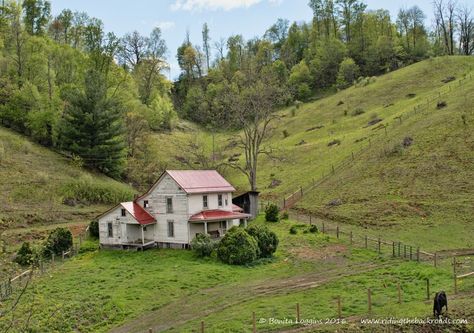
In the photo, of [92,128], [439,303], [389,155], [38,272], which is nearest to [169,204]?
[38,272]

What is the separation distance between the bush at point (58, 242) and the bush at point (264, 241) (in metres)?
15.6

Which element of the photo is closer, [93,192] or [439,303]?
[439,303]

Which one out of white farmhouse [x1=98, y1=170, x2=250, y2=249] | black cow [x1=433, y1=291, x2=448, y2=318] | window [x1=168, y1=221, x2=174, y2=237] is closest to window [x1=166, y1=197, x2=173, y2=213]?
white farmhouse [x1=98, y1=170, x2=250, y2=249]

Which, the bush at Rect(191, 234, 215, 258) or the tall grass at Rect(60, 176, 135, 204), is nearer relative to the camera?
the bush at Rect(191, 234, 215, 258)

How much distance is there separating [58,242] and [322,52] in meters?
92.3

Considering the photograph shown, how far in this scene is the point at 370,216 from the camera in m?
44.9

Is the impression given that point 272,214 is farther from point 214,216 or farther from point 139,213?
point 139,213

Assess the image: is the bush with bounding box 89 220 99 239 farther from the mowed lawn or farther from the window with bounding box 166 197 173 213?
the window with bounding box 166 197 173 213

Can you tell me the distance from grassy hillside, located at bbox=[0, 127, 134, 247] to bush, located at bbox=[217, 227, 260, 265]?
63.5 feet

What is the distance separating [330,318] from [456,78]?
75457 mm

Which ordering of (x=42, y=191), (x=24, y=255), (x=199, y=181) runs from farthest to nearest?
(x=42, y=191), (x=199, y=181), (x=24, y=255)

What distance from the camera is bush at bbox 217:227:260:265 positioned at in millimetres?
33375

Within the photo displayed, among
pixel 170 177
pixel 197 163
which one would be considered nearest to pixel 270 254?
pixel 170 177

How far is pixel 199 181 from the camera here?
42062mm
